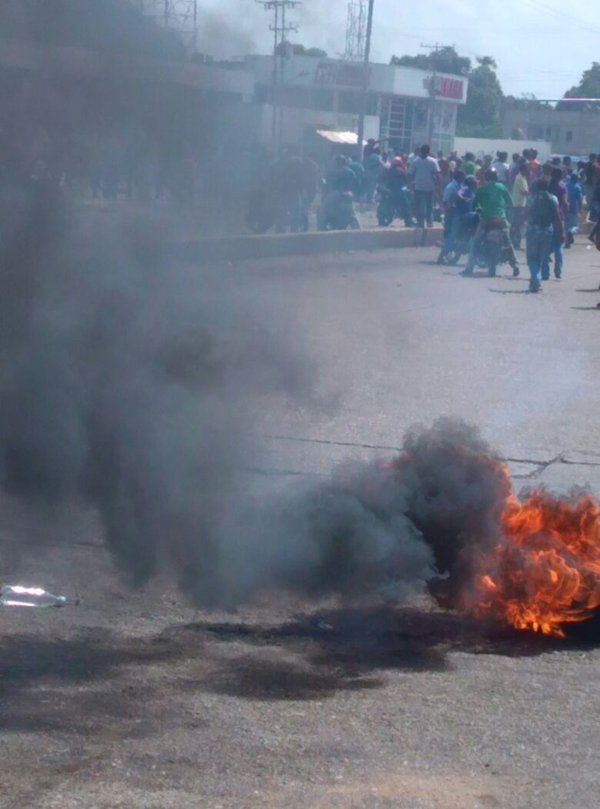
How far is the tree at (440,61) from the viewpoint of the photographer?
7334 millimetres

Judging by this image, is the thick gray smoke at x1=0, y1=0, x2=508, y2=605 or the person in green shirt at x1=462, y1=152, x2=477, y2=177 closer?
the thick gray smoke at x1=0, y1=0, x2=508, y2=605

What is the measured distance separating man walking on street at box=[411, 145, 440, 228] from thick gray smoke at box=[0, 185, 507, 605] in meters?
15.8

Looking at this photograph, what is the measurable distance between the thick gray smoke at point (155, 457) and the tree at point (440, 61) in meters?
1.94

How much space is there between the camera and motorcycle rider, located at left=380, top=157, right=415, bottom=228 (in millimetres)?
20688

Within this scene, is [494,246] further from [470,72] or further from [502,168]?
[470,72]

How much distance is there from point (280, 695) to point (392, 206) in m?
17.8

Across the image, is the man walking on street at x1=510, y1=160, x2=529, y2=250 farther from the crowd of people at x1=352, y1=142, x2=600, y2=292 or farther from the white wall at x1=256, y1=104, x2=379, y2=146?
the white wall at x1=256, y1=104, x2=379, y2=146

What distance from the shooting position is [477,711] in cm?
462

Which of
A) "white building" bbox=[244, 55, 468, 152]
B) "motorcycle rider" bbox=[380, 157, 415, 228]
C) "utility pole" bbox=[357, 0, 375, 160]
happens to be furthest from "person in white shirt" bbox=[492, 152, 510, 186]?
"utility pole" bbox=[357, 0, 375, 160]

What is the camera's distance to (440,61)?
357 inches

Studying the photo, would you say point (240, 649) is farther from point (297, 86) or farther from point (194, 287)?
point (297, 86)

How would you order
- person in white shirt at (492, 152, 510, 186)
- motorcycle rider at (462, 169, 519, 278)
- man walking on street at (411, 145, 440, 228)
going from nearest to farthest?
motorcycle rider at (462, 169, 519, 278) < man walking on street at (411, 145, 440, 228) < person in white shirt at (492, 152, 510, 186)

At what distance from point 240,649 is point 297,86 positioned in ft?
8.00

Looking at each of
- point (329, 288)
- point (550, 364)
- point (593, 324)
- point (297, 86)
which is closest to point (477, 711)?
point (297, 86)
